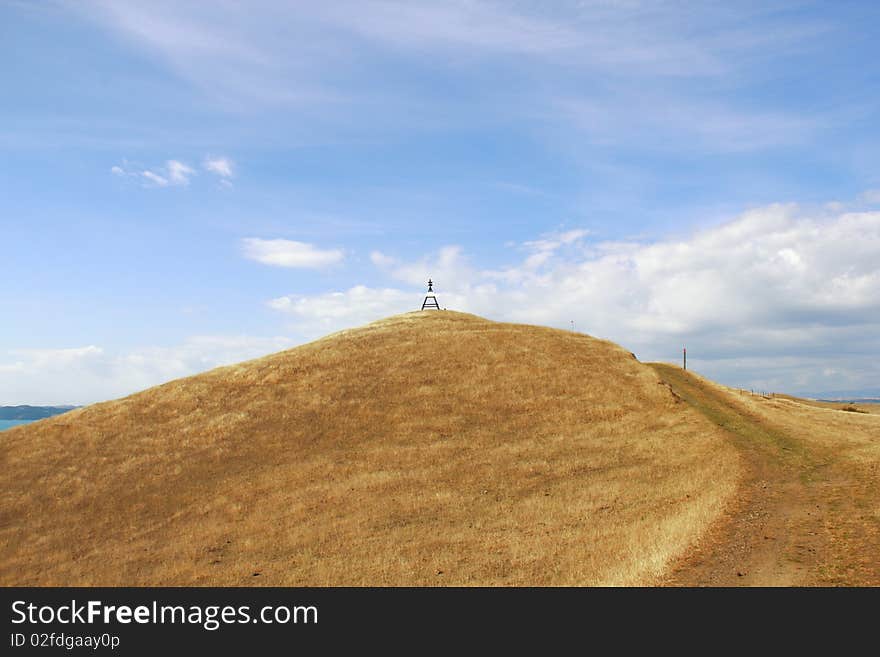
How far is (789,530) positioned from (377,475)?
2098 centimetres

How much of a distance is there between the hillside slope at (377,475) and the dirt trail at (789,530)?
1.06 m

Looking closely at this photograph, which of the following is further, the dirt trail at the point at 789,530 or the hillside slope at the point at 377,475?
the hillside slope at the point at 377,475

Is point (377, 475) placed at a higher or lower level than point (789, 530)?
lower

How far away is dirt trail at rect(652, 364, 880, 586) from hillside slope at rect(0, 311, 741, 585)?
106cm

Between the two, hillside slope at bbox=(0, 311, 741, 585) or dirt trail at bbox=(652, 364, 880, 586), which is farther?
hillside slope at bbox=(0, 311, 741, 585)

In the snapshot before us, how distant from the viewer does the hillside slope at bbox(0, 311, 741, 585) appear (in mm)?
25766

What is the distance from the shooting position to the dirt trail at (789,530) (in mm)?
17698

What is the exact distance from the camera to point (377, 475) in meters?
35.2

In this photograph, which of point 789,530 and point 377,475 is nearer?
point 789,530

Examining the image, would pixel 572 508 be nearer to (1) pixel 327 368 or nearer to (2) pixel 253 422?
(2) pixel 253 422
